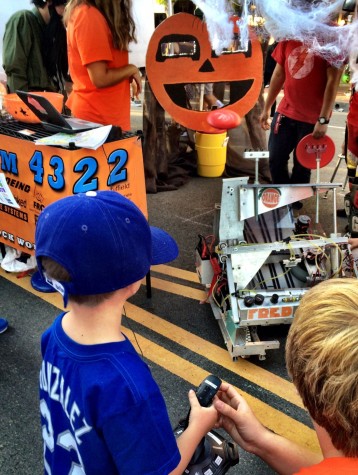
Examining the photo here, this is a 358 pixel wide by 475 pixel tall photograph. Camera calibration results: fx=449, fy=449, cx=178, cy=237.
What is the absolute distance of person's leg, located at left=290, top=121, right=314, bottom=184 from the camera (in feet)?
13.0

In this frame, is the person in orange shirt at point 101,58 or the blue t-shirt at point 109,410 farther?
the person in orange shirt at point 101,58

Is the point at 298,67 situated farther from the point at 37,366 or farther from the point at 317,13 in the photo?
the point at 37,366

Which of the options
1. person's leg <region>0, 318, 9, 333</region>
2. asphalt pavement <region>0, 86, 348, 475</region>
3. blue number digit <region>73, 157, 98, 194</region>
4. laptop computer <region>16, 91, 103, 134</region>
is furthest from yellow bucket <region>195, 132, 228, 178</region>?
person's leg <region>0, 318, 9, 333</region>

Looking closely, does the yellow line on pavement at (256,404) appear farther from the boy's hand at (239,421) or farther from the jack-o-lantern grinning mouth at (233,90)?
the jack-o-lantern grinning mouth at (233,90)

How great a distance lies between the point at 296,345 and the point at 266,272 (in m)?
1.89

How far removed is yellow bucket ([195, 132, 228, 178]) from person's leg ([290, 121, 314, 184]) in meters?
1.44

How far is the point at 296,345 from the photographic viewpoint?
1050 millimetres

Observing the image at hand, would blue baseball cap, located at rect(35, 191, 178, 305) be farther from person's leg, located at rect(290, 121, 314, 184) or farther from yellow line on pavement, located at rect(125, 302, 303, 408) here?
person's leg, located at rect(290, 121, 314, 184)

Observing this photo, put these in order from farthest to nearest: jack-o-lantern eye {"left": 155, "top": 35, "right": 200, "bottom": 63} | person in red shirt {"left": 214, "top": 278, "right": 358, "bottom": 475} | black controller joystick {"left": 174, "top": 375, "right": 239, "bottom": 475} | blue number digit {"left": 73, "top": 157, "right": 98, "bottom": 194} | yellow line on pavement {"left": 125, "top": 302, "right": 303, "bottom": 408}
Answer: jack-o-lantern eye {"left": 155, "top": 35, "right": 200, "bottom": 63}, blue number digit {"left": 73, "top": 157, "right": 98, "bottom": 194}, yellow line on pavement {"left": 125, "top": 302, "right": 303, "bottom": 408}, black controller joystick {"left": 174, "top": 375, "right": 239, "bottom": 475}, person in red shirt {"left": 214, "top": 278, "right": 358, "bottom": 475}

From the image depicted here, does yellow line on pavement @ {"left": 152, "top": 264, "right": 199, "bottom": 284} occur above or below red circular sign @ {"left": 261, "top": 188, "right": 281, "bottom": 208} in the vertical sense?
below

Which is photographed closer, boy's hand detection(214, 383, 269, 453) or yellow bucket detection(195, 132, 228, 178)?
boy's hand detection(214, 383, 269, 453)

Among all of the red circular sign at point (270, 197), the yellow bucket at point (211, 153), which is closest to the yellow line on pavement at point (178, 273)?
the red circular sign at point (270, 197)

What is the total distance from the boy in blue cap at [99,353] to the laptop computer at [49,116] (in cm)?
176

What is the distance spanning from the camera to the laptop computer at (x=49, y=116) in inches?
105
